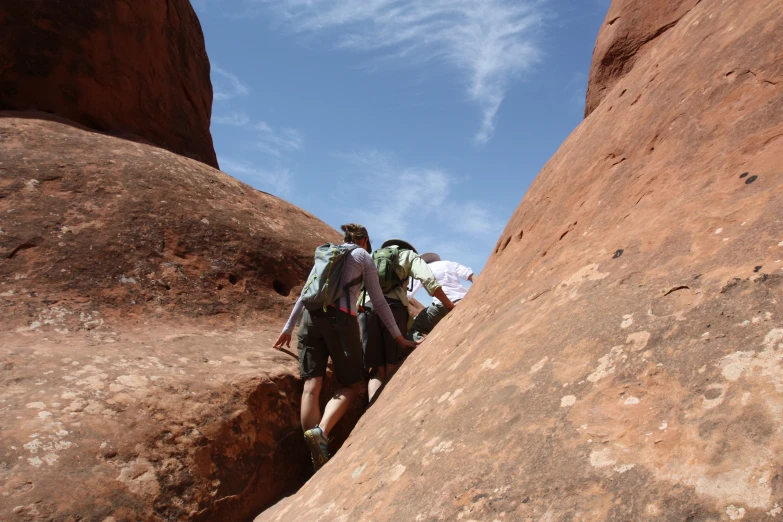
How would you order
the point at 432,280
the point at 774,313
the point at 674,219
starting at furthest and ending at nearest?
the point at 432,280, the point at 674,219, the point at 774,313

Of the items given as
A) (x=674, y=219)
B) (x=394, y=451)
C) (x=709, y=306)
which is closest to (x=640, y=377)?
(x=709, y=306)

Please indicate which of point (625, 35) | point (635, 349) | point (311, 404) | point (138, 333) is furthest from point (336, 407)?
point (625, 35)

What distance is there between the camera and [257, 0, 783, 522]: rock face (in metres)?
1.63

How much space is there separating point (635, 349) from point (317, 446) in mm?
2714

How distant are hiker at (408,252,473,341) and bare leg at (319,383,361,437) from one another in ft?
4.26

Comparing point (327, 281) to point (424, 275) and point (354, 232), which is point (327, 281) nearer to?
point (354, 232)

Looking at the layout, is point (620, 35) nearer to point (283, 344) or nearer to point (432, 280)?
point (432, 280)

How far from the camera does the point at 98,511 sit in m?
3.37

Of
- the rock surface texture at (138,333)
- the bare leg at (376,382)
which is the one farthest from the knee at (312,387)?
the bare leg at (376,382)

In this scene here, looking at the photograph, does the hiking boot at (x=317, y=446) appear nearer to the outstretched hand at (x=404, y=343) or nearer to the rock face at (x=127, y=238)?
the outstretched hand at (x=404, y=343)

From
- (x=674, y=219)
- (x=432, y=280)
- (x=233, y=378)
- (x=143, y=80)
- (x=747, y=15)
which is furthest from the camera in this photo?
(x=143, y=80)

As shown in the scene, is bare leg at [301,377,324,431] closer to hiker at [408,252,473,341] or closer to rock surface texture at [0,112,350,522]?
rock surface texture at [0,112,350,522]

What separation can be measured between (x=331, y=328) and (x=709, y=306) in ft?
9.81

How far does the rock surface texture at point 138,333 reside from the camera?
3.56 meters
